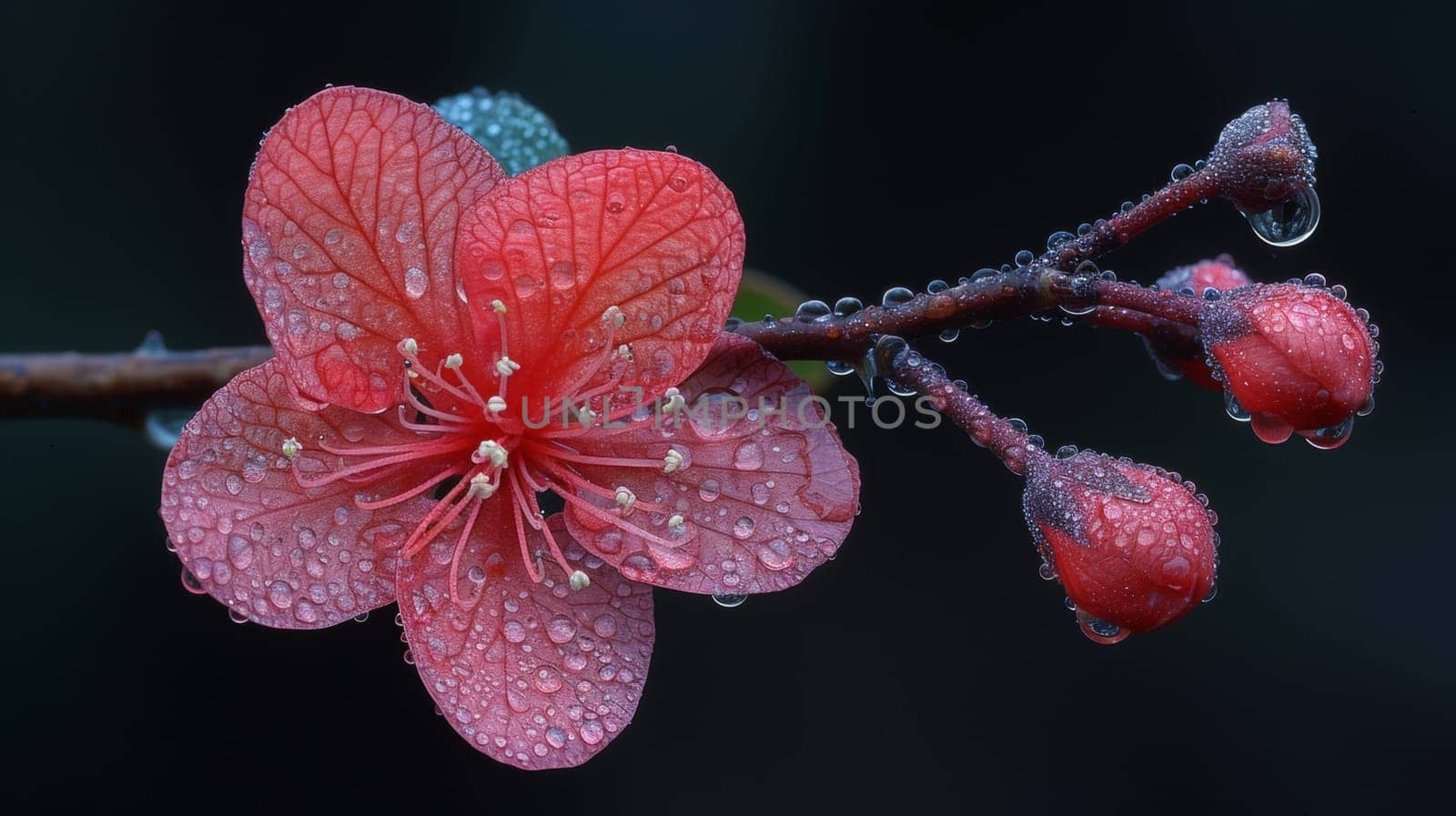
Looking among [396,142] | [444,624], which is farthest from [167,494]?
[396,142]

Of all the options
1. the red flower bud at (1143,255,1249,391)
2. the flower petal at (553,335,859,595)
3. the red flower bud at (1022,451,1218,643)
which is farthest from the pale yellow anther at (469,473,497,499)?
the red flower bud at (1143,255,1249,391)

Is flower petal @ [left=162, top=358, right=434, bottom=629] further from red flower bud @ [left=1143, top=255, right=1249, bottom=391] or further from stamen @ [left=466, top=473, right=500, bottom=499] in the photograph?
red flower bud @ [left=1143, top=255, right=1249, bottom=391]

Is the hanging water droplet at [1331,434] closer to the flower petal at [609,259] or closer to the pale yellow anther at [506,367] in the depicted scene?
the flower petal at [609,259]

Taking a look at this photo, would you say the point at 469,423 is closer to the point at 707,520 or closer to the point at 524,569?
the point at 524,569

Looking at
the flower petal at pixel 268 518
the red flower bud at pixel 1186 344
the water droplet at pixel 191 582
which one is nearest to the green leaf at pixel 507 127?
the flower petal at pixel 268 518

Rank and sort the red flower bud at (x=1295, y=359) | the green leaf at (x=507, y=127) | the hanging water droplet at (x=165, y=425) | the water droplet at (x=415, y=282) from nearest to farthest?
1. the red flower bud at (x=1295, y=359)
2. the water droplet at (x=415, y=282)
3. the hanging water droplet at (x=165, y=425)
4. the green leaf at (x=507, y=127)
